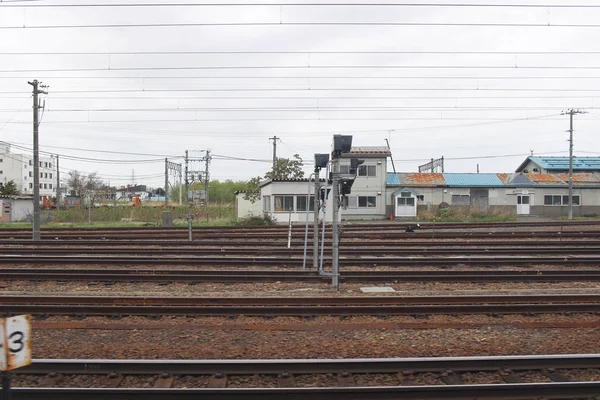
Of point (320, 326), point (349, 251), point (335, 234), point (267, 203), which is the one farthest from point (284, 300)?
point (267, 203)

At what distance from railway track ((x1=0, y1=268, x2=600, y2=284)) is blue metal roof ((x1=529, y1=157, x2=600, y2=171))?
45.3 m

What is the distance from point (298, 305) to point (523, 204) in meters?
38.5

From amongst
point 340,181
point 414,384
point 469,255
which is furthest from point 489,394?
point 469,255

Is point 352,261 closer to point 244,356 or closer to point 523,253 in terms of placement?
point 523,253

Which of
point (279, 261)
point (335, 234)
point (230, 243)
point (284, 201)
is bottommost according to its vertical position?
point (279, 261)

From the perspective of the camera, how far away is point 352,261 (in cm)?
Result: 1442

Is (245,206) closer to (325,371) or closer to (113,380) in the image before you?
(113,380)

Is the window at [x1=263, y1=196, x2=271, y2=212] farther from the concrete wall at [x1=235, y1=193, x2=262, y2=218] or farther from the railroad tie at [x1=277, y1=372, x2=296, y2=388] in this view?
the railroad tie at [x1=277, y1=372, x2=296, y2=388]

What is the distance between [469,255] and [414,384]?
12089 millimetres

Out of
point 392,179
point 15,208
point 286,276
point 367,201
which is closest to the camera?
point 286,276

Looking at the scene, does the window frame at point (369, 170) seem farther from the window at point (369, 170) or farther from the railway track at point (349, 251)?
the railway track at point (349, 251)

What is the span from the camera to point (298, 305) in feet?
30.6

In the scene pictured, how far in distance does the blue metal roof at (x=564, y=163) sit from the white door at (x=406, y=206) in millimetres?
23378

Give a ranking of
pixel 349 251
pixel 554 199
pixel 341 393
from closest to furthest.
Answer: pixel 341 393
pixel 349 251
pixel 554 199
